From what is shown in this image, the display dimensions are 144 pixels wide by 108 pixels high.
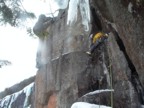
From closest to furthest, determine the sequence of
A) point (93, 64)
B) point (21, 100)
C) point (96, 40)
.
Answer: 1. point (93, 64)
2. point (96, 40)
3. point (21, 100)

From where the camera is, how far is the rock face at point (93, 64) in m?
1.82

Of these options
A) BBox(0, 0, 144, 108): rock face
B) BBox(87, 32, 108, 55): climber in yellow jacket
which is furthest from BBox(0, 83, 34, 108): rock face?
BBox(87, 32, 108, 55): climber in yellow jacket

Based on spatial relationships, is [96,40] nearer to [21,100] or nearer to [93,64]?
[93,64]

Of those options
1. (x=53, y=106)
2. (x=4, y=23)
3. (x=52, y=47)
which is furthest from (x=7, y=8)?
(x=52, y=47)

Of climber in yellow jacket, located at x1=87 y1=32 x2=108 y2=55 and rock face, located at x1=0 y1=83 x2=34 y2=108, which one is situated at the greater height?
climber in yellow jacket, located at x1=87 y1=32 x2=108 y2=55

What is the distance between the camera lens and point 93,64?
7434mm

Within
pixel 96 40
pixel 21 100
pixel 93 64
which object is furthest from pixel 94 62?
pixel 21 100

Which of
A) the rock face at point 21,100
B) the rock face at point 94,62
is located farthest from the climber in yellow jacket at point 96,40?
the rock face at point 21,100

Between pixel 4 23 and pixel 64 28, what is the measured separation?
5.64 metres

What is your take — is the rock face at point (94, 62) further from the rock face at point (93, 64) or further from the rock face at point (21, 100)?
the rock face at point (21, 100)

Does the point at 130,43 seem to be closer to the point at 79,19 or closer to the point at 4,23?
the point at 4,23

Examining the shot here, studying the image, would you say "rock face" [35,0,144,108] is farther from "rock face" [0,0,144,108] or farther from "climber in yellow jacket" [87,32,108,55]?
"climber in yellow jacket" [87,32,108,55]

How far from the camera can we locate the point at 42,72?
30.6ft

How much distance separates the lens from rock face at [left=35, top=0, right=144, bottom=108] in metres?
1.82
